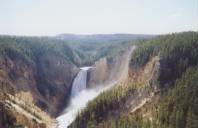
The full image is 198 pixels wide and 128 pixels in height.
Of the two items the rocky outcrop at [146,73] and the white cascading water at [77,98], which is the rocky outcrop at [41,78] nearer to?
the white cascading water at [77,98]

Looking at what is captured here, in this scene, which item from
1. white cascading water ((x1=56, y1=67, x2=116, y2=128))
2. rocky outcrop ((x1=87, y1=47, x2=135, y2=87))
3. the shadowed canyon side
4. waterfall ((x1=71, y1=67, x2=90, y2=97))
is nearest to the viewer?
the shadowed canyon side

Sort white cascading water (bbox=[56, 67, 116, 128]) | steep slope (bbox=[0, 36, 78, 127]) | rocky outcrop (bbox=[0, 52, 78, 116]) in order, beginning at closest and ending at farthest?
white cascading water (bbox=[56, 67, 116, 128])
steep slope (bbox=[0, 36, 78, 127])
rocky outcrop (bbox=[0, 52, 78, 116])

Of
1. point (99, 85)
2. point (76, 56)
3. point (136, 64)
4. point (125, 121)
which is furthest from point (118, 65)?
point (76, 56)

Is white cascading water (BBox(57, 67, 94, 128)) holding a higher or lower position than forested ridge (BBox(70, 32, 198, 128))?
lower

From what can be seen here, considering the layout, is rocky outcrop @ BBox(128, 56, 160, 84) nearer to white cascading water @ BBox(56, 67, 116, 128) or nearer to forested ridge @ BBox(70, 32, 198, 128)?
forested ridge @ BBox(70, 32, 198, 128)

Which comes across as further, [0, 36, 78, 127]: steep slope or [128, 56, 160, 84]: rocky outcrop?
[0, 36, 78, 127]: steep slope

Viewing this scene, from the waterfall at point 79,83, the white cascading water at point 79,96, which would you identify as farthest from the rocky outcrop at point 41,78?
the white cascading water at point 79,96

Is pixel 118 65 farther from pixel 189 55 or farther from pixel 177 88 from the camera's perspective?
pixel 177 88

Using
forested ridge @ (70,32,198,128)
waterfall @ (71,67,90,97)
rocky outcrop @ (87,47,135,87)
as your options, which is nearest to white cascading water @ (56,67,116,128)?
waterfall @ (71,67,90,97)

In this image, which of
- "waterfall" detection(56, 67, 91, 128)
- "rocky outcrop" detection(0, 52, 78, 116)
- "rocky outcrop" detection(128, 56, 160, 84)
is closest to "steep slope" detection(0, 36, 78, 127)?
"rocky outcrop" detection(0, 52, 78, 116)

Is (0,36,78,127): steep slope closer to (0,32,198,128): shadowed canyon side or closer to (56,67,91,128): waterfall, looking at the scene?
(0,32,198,128): shadowed canyon side

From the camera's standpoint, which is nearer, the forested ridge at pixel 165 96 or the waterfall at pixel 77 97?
the forested ridge at pixel 165 96
